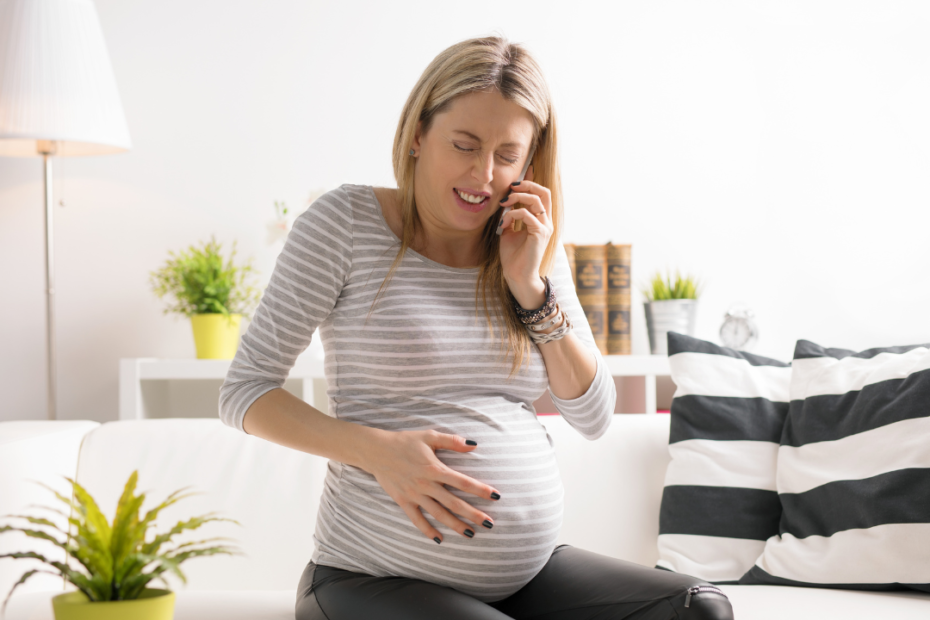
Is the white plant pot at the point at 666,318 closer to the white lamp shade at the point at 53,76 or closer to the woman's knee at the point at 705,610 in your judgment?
the woman's knee at the point at 705,610

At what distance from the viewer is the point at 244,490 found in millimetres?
1492

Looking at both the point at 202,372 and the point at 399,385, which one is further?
the point at 202,372

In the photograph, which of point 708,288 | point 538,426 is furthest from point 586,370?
point 708,288

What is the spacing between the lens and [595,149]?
2.35m

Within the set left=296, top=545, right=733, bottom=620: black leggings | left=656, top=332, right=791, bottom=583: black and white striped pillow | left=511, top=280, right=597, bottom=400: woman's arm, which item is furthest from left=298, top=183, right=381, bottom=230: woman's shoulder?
left=656, top=332, right=791, bottom=583: black and white striped pillow

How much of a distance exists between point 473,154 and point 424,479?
1.49 feet

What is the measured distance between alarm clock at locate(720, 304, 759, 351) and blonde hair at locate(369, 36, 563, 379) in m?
1.06

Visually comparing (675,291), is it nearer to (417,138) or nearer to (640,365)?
(640,365)

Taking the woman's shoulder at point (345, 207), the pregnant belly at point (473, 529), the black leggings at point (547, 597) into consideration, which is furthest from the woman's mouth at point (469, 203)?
the black leggings at point (547, 597)

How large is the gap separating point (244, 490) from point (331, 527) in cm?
47

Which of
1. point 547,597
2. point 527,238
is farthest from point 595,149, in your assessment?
point 547,597

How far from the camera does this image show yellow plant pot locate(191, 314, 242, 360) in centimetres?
201

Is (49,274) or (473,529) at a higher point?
(49,274)

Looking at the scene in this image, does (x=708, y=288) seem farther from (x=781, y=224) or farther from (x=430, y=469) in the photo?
(x=430, y=469)
